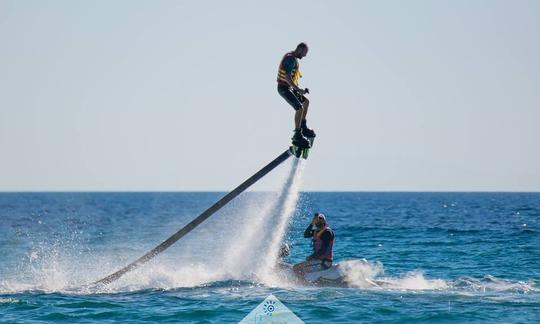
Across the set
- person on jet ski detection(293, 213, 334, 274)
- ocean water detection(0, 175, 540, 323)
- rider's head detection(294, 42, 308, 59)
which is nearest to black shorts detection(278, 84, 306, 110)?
rider's head detection(294, 42, 308, 59)

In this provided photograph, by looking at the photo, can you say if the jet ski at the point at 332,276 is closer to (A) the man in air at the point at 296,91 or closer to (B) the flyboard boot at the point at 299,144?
(B) the flyboard boot at the point at 299,144

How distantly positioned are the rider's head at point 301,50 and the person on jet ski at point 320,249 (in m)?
7.22

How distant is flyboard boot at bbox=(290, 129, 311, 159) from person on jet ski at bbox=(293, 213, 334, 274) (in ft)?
18.8

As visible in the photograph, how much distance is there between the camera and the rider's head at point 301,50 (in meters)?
19.7

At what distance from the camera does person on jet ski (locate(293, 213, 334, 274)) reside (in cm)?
2570

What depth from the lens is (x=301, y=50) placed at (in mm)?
19703

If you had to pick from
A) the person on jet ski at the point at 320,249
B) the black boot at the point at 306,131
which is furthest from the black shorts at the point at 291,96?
the person on jet ski at the point at 320,249

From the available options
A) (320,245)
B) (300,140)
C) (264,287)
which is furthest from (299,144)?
(264,287)

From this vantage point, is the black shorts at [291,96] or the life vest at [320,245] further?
the life vest at [320,245]

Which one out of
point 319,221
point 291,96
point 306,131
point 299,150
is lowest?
point 319,221

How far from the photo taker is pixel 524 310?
71.6ft

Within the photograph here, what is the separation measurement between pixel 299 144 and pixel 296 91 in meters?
1.27

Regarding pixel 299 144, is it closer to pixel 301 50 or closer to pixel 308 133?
pixel 308 133

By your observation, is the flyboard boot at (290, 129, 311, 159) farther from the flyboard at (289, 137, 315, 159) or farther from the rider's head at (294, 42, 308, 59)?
the rider's head at (294, 42, 308, 59)
